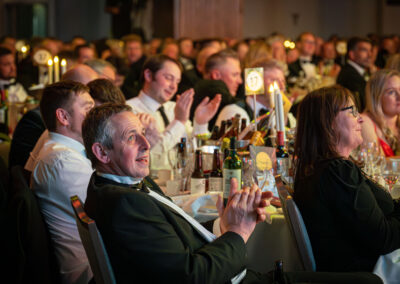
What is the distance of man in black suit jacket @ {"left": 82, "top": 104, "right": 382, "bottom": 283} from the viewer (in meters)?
1.74

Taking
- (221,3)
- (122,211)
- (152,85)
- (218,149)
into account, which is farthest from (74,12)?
(122,211)

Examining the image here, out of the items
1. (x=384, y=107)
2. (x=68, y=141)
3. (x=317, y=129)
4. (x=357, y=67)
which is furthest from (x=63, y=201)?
(x=357, y=67)

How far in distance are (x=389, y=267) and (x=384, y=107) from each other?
211cm

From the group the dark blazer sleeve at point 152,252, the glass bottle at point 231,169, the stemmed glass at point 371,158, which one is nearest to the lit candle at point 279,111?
the stemmed glass at point 371,158

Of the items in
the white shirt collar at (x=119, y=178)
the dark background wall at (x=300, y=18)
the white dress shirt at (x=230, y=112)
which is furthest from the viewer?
the dark background wall at (x=300, y=18)

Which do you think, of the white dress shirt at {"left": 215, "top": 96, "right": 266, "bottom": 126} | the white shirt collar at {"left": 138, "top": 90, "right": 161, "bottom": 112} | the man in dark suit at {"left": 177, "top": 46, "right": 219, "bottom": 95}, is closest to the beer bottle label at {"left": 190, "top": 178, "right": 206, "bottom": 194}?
the white dress shirt at {"left": 215, "top": 96, "right": 266, "bottom": 126}

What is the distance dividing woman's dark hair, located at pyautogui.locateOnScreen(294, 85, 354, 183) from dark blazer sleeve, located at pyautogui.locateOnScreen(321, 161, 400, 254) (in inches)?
5.5

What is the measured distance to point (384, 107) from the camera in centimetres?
412

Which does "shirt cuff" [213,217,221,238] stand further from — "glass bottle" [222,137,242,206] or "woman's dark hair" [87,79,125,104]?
"woman's dark hair" [87,79,125,104]

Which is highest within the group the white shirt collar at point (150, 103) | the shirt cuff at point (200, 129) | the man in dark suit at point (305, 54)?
the man in dark suit at point (305, 54)

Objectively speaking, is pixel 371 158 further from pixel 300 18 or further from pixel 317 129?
pixel 300 18

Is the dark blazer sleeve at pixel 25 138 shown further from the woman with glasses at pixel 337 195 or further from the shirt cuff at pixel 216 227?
the woman with glasses at pixel 337 195

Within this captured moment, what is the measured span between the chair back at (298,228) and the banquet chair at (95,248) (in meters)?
0.78

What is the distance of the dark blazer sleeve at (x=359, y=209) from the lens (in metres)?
2.22
